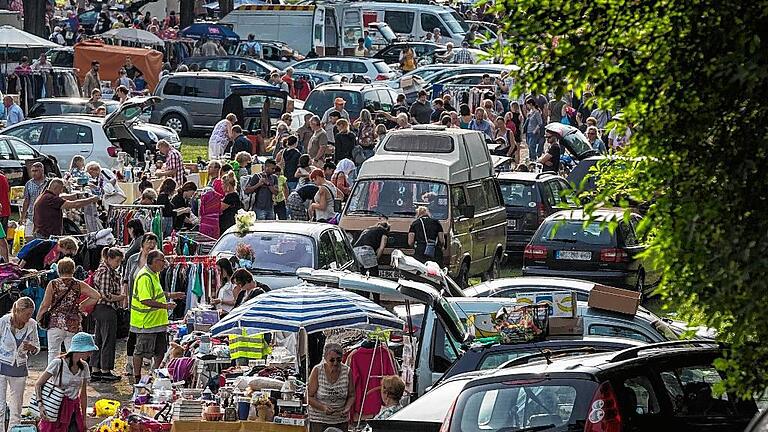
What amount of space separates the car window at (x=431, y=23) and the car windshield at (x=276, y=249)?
36.9 m

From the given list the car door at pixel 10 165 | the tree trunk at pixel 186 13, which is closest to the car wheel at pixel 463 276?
the car door at pixel 10 165

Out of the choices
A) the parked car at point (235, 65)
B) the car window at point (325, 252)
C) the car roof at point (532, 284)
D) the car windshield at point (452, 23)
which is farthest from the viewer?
the car windshield at point (452, 23)

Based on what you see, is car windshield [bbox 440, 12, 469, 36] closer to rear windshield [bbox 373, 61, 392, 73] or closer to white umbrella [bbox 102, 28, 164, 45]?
rear windshield [bbox 373, 61, 392, 73]

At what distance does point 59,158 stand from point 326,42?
76.1ft

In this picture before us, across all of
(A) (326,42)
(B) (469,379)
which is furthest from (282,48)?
(B) (469,379)

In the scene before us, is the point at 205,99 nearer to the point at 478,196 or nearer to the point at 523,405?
the point at 478,196

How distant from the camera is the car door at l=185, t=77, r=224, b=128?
38719 mm

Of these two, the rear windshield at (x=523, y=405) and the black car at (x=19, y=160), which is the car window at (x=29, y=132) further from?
the rear windshield at (x=523, y=405)

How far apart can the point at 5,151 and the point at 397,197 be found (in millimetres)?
9562

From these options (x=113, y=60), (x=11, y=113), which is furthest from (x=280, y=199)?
(x=113, y=60)

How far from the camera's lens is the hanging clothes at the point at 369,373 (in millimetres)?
13695

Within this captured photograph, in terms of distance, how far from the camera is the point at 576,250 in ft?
70.8

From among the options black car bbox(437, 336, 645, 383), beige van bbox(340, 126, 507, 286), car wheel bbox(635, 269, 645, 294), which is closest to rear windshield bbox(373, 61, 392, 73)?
beige van bbox(340, 126, 507, 286)

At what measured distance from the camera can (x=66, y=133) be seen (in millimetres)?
30016
